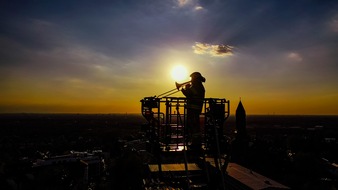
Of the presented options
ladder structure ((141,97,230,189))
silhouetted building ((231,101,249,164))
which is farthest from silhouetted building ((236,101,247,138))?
ladder structure ((141,97,230,189))

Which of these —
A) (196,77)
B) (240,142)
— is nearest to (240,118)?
(240,142)

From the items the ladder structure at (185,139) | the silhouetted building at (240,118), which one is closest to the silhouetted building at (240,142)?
the silhouetted building at (240,118)

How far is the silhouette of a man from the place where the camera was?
11719 mm

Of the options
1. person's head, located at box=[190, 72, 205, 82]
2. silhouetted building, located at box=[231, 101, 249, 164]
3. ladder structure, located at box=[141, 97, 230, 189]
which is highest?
person's head, located at box=[190, 72, 205, 82]

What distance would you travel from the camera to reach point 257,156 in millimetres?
61031

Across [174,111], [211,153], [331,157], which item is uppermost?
[174,111]

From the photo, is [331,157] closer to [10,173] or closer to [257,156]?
[257,156]

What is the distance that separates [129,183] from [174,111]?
3073cm

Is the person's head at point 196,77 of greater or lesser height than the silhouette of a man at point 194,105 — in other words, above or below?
above

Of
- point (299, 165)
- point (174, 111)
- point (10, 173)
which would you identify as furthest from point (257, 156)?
point (174, 111)

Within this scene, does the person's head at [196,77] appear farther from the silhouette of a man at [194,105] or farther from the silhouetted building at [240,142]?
the silhouetted building at [240,142]

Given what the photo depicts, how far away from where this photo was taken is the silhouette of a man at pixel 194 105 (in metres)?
11.7

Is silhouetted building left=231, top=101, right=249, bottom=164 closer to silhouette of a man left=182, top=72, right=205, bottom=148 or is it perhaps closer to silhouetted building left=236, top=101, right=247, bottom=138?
silhouetted building left=236, top=101, right=247, bottom=138

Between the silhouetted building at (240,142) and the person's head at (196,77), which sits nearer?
the person's head at (196,77)
